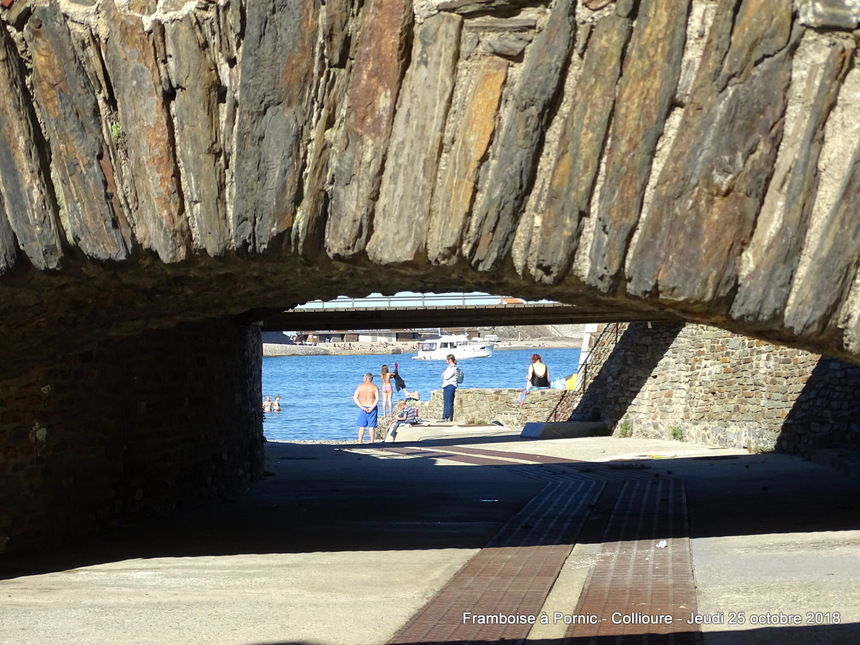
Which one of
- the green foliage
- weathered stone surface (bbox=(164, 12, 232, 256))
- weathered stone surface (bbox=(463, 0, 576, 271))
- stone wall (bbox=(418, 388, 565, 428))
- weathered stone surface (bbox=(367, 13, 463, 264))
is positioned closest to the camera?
weathered stone surface (bbox=(463, 0, 576, 271))

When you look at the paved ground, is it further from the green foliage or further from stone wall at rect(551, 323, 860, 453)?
the green foliage

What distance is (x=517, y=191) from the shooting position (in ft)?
10.8

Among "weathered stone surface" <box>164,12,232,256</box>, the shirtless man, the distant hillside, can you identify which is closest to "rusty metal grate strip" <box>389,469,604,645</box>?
"weathered stone surface" <box>164,12,232,256</box>

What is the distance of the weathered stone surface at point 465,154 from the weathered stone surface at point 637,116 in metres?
0.41

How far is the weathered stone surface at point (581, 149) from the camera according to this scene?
10.4ft

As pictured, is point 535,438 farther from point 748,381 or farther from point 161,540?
point 161,540

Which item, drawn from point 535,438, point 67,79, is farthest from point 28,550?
point 535,438

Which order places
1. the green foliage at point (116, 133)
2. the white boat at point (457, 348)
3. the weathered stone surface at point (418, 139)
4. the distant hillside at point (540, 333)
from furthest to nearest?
the distant hillside at point (540, 333) → the white boat at point (457, 348) → the green foliage at point (116, 133) → the weathered stone surface at point (418, 139)

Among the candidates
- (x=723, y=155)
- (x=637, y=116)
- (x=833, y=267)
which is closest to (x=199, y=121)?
(x=637, y=116)

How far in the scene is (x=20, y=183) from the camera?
143 inches

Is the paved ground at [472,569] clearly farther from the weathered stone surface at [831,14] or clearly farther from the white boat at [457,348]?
the white boat at [457,348]

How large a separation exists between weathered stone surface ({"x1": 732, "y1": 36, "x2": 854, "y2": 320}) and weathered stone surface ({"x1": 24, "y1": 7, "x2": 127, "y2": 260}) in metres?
2.20

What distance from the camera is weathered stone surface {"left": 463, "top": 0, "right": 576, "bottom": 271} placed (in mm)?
3236

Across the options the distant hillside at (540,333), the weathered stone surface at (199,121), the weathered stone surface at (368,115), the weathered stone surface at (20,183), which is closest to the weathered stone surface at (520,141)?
A: the weathered stone surface at (368,115)
